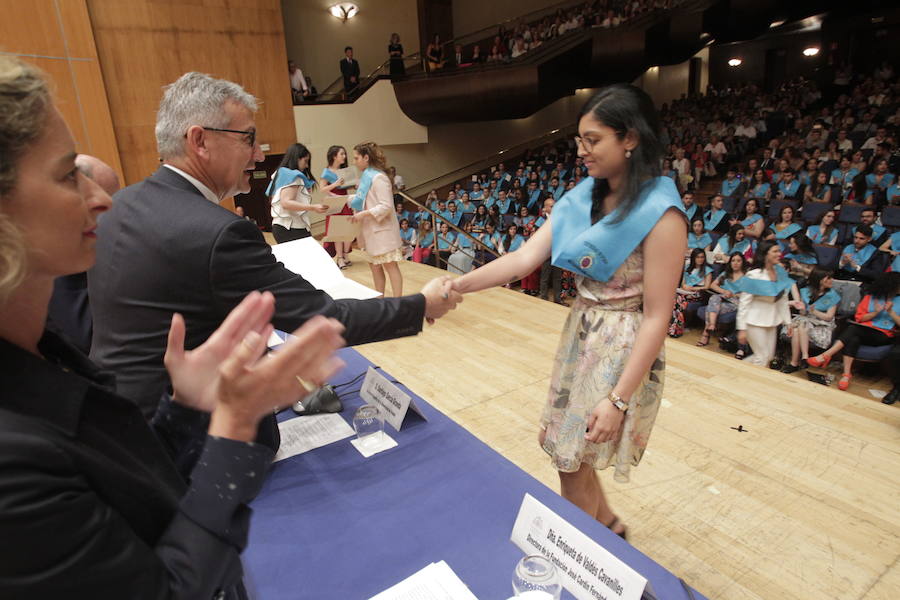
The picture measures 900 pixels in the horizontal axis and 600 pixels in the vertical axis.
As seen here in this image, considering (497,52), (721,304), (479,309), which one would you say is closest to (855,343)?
(721,304)

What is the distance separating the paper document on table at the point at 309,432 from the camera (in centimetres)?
152

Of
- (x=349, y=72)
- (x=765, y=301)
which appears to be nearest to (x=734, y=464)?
(x=765, y=301)

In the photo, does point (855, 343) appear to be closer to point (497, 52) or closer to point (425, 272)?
point (425, 272)

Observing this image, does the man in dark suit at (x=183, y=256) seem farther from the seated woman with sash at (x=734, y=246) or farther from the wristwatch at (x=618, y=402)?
the seated woman with sash at (x=734, y=246)

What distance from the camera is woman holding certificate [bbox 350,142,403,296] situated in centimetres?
397

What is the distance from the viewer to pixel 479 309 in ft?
14.9

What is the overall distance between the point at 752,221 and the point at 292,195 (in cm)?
480

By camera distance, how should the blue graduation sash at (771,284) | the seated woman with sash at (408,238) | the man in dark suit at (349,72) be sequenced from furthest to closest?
1. the man in dark suit at (349,72)
2. the seated woman with sash at (408,238)
3. the blue graduation sash at (771,284)

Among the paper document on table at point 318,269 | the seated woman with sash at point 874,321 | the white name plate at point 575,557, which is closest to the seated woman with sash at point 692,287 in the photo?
the seated woman with sash at point 874,321

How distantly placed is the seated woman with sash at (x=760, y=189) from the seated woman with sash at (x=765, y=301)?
2513 mm

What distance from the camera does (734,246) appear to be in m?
5.40

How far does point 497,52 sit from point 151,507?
12712 millimetres

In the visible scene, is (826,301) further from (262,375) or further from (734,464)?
(262,375)

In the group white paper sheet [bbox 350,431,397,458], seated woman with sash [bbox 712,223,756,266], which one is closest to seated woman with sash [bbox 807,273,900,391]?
seated woman with sash [bbox 712,223,756,266]
